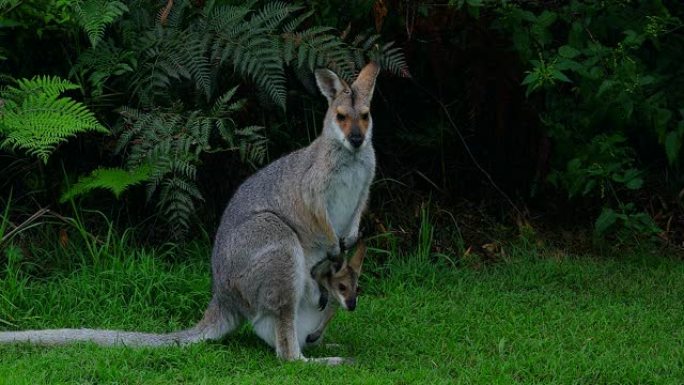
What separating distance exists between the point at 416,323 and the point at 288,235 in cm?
124

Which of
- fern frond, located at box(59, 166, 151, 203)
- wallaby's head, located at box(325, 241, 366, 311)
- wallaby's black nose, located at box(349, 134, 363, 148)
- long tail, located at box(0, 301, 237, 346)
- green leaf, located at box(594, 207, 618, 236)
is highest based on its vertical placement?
wallaby's black nose, located at box(349, 134, 363, 148)

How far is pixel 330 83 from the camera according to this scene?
733 cm

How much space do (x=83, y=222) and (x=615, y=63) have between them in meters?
4.18

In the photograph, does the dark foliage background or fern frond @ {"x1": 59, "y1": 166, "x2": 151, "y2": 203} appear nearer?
fern frond @ {"x1": 59, "y1": 166, "x2": 151, "y2": 203}

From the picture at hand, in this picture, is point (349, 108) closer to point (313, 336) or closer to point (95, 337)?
point (313, 336)

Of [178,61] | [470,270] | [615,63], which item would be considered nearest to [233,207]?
[178,61]

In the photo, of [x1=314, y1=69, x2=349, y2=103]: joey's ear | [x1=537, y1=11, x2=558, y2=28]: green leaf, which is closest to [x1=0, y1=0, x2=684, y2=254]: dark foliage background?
[x1=537, y1=11, x2=558, y2=28]: green leaf

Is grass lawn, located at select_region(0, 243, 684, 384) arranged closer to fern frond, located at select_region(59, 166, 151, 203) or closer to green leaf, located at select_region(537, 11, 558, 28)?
fern frond, located at select_region(59, 166, 151, 203)

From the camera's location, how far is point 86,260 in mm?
8281

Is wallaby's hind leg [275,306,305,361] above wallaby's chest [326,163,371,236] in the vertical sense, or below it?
below

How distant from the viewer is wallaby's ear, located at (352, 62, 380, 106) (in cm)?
727

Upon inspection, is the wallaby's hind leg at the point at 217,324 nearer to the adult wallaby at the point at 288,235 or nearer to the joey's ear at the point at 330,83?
the adult wallaby at the point at 288,235

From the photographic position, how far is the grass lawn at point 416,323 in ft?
21.0

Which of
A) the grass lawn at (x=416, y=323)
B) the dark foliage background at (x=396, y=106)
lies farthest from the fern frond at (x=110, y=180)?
the grass lawn at (x=416, y=323)
